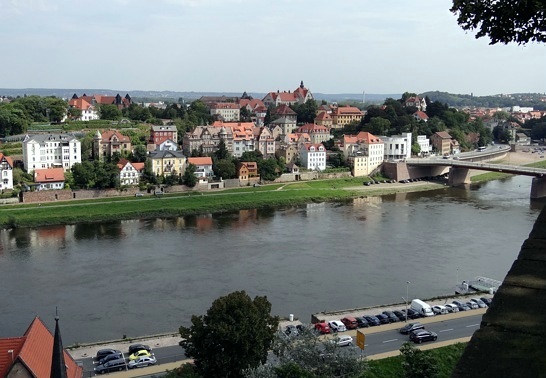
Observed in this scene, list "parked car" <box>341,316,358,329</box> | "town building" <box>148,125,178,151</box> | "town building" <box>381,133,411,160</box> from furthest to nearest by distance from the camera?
1. "town building" <box>381,133,411,160</box>
2. "town building" <box>148,125,178,151</box>
3. "parked car" <box>341,316,358,329</box>

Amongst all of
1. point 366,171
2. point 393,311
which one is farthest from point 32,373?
point 366,171

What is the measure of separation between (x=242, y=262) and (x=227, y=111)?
2550cm

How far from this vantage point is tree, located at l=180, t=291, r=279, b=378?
662cm

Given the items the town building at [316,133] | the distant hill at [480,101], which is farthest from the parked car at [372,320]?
the distant hill at [480,101]

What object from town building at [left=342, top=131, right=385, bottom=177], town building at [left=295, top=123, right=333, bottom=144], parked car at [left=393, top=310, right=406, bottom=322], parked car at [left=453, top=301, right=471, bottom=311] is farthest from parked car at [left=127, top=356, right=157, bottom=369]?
town building at [left=295, top=123, right=333, bottom=144]

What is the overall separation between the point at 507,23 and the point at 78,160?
67.5ft

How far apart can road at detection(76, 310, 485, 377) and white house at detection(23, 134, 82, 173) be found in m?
15.2

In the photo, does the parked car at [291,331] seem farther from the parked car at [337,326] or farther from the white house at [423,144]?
the white house at [423,144]

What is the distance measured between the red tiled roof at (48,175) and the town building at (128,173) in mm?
1967

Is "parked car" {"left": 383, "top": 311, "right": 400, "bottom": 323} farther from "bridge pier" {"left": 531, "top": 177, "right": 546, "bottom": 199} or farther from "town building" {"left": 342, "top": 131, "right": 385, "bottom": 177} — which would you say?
"town building" {"left": 342, "top": 131, "right": 385, "bottom": 177}

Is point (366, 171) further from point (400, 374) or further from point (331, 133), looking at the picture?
point (400, 374)

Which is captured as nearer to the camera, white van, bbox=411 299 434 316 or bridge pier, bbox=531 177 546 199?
white van, bbox=411 299 434 316

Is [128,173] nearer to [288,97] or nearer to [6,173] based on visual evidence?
[6,173]

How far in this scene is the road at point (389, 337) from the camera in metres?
7.82
